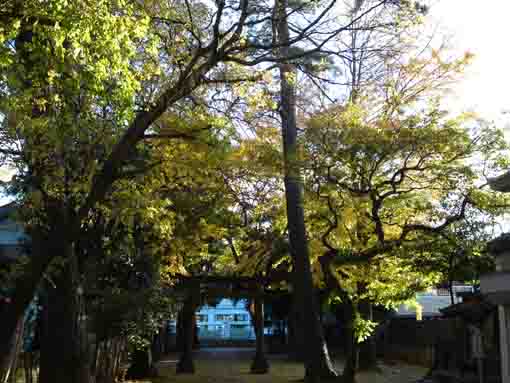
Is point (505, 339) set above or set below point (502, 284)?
below

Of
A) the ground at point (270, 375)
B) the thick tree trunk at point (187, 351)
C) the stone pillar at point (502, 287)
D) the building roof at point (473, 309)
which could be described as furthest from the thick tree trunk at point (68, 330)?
the thick tree trunk at point (187, 351)

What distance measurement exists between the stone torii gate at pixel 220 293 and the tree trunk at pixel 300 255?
546cm

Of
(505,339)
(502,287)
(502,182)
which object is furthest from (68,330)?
(502,182)

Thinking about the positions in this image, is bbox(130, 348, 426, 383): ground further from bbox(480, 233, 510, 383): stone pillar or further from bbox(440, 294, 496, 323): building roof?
bbox(480, 233, 510, 383): stone pillar

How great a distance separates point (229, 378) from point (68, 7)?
18.1 m

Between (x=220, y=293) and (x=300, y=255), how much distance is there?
727 cm

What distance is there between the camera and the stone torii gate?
21516 mm

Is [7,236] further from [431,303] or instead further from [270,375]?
[431,303]

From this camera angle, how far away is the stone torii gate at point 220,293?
21.5 m

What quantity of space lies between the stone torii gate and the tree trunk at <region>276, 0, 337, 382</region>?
546 centimetres

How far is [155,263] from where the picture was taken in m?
17.5

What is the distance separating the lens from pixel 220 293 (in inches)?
891

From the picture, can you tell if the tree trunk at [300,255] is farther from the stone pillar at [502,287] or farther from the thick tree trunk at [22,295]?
the thick tree trunk at [22,295]

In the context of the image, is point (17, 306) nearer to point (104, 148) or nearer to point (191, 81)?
point (104, 148)
